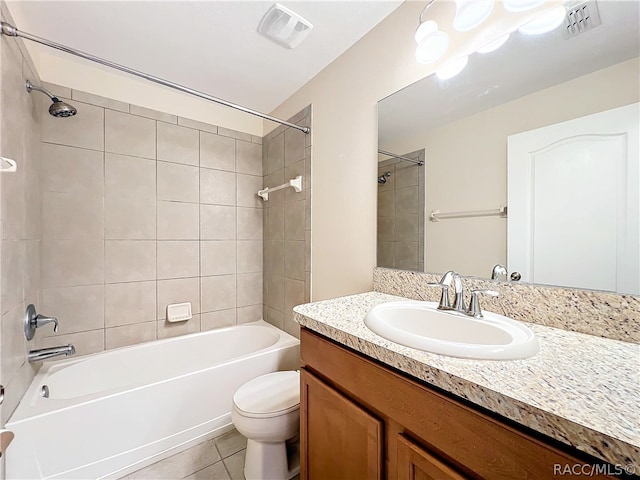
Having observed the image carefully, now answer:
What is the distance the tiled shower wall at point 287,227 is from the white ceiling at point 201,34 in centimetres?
41

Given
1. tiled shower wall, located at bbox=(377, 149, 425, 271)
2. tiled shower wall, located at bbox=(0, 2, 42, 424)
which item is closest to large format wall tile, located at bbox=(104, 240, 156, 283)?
tiled shower wall, located at bbox=(0, 2, 42, 424)

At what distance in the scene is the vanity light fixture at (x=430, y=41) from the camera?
107cm

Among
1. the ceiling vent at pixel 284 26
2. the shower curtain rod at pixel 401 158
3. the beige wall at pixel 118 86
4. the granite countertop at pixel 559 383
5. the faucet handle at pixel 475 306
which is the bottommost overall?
the granite countertop at pixel 559 383

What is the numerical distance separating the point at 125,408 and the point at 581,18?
7.98ft

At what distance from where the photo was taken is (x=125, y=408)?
132 centimetres

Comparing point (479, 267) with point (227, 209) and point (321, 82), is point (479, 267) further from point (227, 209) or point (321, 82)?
point (227, 209)

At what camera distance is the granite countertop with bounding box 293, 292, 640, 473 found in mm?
384

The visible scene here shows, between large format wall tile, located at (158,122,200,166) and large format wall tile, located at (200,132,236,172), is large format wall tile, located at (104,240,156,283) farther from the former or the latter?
large format wall tile, located at (200,132,236,172)

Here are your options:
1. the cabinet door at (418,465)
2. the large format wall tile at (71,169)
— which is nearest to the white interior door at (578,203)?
the cabinet door at (418,465)

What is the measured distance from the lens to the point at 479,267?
3.44ft

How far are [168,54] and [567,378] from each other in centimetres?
229

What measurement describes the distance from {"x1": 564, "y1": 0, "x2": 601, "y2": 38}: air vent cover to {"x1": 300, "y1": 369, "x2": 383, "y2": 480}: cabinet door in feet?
4.38

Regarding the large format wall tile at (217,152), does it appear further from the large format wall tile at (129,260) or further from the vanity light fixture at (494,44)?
the vanity light fixture at (494,44)

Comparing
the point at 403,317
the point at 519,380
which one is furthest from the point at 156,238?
the point at 519,380
